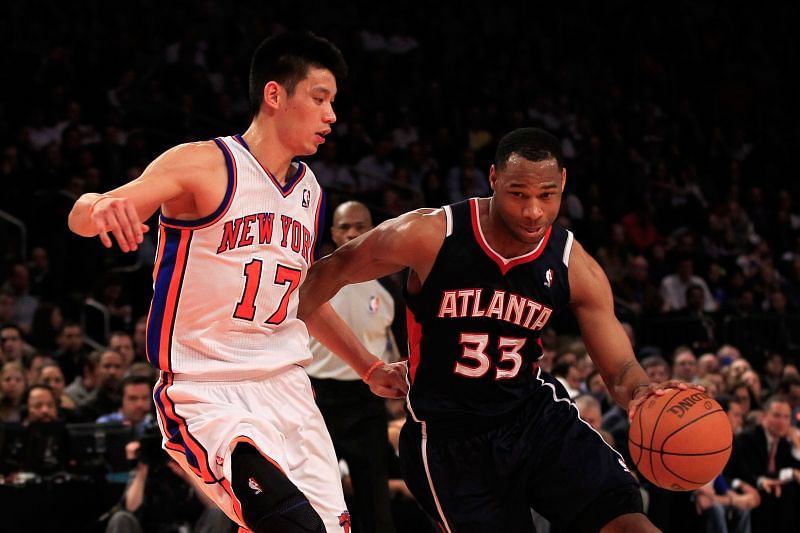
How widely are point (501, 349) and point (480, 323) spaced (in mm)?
124

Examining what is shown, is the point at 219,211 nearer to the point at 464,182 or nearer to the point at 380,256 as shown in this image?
the point at 380,256

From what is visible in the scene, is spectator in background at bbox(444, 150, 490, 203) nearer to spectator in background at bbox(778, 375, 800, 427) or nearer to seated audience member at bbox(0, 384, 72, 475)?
spectator in background at bbox(778, 375, 800, 427)

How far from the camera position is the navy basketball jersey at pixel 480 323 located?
4145 mm

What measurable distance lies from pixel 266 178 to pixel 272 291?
0.40 m

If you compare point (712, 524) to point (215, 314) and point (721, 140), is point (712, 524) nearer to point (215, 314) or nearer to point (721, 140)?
point (215, 314)

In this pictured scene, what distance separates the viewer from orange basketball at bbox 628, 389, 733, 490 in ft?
12.5

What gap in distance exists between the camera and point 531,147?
13.3 feet

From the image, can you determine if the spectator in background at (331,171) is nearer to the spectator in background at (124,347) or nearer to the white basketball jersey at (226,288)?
the spectator in background at (124,347)

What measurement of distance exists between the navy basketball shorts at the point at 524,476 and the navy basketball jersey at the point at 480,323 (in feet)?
0.28

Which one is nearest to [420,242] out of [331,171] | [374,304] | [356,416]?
[356,416]

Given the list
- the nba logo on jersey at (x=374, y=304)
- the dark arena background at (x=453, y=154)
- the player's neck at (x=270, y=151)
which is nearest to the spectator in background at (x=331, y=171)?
the dark arena background at (x=453, y=154)

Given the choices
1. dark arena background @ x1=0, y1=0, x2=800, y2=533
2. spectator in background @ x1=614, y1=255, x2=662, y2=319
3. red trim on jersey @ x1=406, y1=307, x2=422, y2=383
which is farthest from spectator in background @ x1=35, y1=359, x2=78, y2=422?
spectator in background @ x1=614, y1=255, x2=662, y2=319

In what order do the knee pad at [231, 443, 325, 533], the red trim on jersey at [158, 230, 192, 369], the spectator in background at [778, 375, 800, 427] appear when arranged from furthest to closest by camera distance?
the spectator in background at [778, 375, 800, 427] < the red trim on jersey at [158, 230, 192, 369] < the knee pad at [231, 443, 325, 533]

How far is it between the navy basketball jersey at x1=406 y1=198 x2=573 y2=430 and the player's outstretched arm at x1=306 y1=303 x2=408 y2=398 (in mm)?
252
